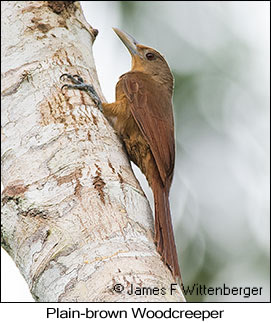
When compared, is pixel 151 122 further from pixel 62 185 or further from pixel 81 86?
pixel 62 185

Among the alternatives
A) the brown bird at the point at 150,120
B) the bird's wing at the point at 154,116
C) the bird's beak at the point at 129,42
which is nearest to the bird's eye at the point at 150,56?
the brown bird at the point at 150,120

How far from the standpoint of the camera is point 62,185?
7.14ft

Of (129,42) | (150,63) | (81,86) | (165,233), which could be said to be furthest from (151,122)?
(165,233)

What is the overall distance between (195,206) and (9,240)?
4.19 m

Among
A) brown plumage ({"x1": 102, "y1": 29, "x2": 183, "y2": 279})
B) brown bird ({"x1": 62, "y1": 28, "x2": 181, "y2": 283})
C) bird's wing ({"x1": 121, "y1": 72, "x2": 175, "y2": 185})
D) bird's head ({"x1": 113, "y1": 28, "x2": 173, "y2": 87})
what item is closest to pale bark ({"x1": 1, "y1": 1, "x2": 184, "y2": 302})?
brown bird ({"x1": 62, "y1": 28, "x2": 181, "y2": 283})

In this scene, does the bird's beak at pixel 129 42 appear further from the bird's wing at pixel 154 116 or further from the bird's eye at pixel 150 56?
the bird's wing at pixel 154 116

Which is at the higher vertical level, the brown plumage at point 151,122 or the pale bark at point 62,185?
the pale bark at point 62,185

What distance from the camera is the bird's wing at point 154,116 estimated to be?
3.30 metres

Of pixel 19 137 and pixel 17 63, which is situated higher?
pixel 17 63

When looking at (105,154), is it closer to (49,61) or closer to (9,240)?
(9,240)

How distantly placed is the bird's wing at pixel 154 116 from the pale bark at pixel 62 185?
0.53 m

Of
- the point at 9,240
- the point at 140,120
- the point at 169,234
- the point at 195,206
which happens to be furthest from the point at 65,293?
the point at 195,206

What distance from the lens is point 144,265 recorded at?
6.05 feet

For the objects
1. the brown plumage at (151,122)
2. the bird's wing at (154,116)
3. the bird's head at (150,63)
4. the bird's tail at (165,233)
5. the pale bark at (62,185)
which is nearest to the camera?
the pale bark at (62,185)
